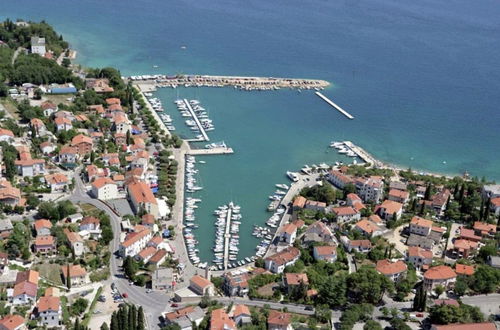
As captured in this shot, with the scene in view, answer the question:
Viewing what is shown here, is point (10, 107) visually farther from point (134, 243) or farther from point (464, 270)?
point (464, 270)

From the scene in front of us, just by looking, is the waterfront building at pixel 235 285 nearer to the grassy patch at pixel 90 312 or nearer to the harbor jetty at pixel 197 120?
the grassy patch at pixel 90 312

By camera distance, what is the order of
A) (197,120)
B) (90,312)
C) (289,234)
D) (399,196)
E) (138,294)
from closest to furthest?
(90,312) → (138,294) → (289,234) → (399,196) → (197,120)

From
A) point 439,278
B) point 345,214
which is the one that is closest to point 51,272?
point 345,214

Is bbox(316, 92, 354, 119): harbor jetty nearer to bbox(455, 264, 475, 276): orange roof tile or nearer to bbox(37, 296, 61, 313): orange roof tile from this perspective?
bbox(455, 264, 475, 276): orange roof tile

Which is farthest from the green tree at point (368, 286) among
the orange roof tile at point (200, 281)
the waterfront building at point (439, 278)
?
the orange roof tile at point (200, 281)

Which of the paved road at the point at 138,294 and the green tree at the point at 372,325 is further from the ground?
the paved road at the point at 138,294
